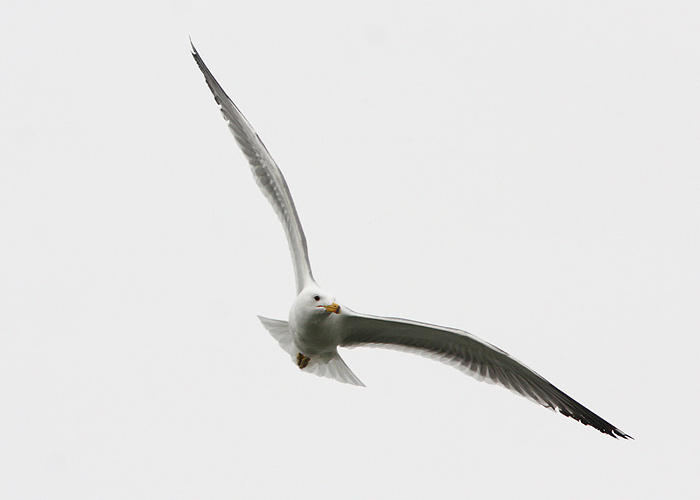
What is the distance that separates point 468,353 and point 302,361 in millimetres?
1692

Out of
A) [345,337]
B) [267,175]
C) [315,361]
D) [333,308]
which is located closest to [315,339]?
[345,337]

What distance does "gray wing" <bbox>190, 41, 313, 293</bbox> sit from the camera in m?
8.44

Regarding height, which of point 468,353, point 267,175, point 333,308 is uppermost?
point 267,175

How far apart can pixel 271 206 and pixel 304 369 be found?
1.71 metres

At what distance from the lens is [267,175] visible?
29.2 feet

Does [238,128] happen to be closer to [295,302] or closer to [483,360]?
[295,302]

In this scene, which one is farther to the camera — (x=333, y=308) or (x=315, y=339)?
(x=315, y=339)

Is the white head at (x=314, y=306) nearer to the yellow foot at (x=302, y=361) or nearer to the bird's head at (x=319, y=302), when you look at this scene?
the bird's head at (x=319, y=302)

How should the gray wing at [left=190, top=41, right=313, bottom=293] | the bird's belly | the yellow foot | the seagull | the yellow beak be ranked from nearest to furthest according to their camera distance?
the yellow beak < the seagull < the bird's belly < the gray wing at [left=190, top=41, right=313, bottom=293] < the yellow foot

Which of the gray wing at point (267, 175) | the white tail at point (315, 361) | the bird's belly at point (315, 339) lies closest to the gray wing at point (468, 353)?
the bird's belly at point (315, 339)

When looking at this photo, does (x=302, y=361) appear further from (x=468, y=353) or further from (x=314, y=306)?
(x=468, y=353)

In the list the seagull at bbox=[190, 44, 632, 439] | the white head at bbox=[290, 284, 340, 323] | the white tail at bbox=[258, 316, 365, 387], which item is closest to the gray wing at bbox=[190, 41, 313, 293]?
the seagull at bbox=[190, 44, 632, 439]

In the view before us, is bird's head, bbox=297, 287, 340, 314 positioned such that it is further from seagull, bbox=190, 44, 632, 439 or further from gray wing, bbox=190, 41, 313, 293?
gray wing, bbox=190, 41, 313, 293

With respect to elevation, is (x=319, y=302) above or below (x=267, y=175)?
below
